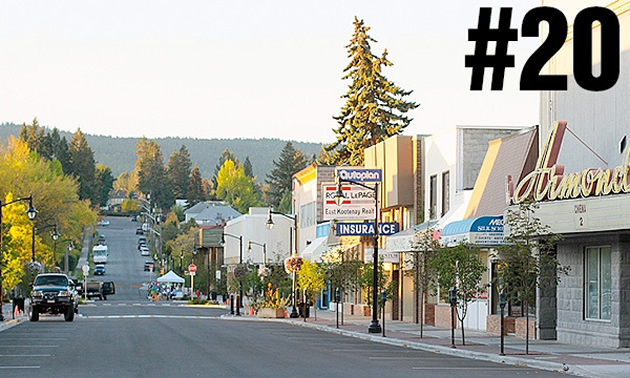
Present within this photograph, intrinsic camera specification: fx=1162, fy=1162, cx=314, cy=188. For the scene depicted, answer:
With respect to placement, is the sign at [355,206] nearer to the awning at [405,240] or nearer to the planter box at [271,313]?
the awning at [405,240]

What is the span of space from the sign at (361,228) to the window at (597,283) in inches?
811

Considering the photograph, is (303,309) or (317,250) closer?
(303,309)

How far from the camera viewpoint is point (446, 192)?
161 feet

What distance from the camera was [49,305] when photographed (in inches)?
2055

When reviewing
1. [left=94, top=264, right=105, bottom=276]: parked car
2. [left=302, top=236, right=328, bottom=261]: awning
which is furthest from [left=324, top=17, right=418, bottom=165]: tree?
[left=94, top=264, right=105, bottom=276]: parked car

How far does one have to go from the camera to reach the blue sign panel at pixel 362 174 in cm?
5394

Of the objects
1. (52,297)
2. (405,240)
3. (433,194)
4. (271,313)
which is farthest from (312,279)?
(52,297)

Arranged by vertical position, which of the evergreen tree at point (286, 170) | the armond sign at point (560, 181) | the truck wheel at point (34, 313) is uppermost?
the evergreen tree at point (286, 170)

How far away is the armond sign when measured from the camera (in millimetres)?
28656

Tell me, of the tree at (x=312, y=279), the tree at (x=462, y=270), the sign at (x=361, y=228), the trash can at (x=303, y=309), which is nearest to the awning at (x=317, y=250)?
the trash can at (x=303, y=309)

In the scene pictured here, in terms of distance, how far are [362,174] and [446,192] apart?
6.20m

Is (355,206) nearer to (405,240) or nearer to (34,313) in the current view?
(405,240)

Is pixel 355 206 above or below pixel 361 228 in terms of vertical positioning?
above

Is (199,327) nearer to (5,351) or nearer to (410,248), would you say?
(410,248)
